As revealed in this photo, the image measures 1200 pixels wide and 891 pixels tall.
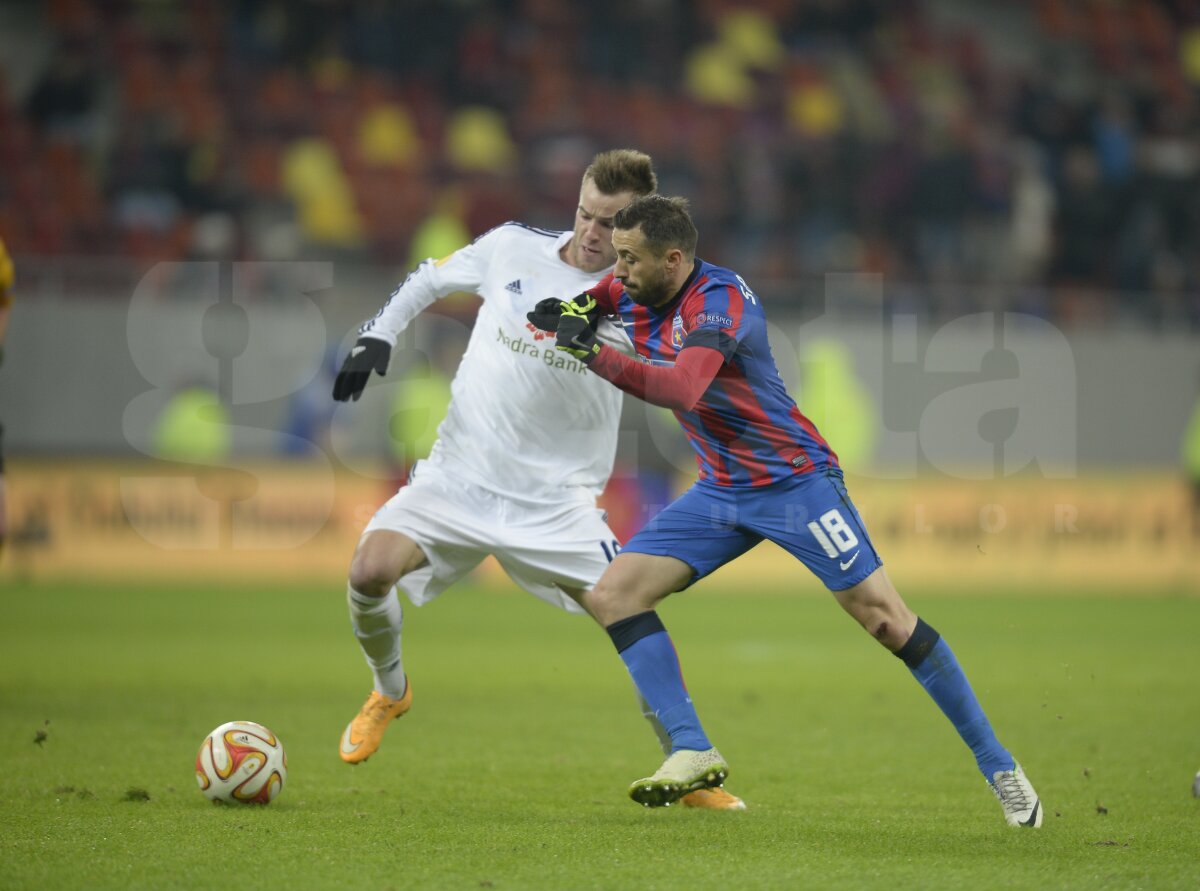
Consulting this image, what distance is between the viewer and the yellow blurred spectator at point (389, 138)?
19656mm

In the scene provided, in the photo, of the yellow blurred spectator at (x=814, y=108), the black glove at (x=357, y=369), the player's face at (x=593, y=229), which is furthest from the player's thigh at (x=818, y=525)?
the yellow blurred spectator at (x=814, y=108)

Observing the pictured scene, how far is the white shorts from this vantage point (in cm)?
638

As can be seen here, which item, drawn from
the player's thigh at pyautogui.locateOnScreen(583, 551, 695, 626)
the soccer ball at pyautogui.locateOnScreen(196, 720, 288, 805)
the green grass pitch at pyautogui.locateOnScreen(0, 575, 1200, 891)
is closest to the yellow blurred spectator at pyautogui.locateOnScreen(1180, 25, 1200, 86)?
the green grass pitch at pyautogui.locateOnScreen(0, 575, 1200, 891)

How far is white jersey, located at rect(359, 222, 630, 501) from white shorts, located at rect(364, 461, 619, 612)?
0.27ft

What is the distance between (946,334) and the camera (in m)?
18.5

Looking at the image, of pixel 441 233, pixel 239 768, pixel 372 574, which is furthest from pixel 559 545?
pixel 441 233

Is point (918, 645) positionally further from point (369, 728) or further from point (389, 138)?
point (389, 138)

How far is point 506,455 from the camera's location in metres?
6.54

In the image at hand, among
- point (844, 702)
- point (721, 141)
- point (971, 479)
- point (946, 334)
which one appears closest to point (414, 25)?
point (721, 141)

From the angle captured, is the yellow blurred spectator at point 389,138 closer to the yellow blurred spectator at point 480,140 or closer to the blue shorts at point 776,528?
the yellow blurred spectator at point 480,140

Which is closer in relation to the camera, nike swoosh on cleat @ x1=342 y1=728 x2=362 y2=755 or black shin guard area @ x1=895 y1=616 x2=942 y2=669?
black shin guard area @ x1=895 y1=616 x2=942 y2=669

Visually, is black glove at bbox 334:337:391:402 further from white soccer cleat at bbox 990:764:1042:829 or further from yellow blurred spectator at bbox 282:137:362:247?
yellow blurred spectator at bbox 282:137:362:247

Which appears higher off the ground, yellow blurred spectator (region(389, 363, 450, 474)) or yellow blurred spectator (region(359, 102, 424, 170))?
yellow blurred spectator (region(359, 102, 424, 170))

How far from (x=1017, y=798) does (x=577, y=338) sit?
226cm
